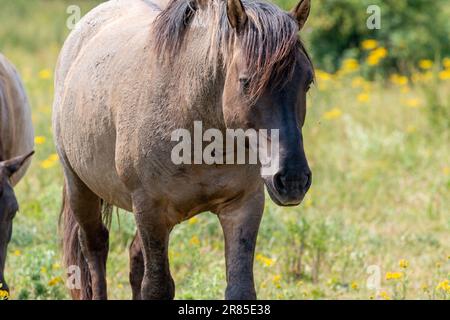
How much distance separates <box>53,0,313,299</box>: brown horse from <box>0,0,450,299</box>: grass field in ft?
1.72

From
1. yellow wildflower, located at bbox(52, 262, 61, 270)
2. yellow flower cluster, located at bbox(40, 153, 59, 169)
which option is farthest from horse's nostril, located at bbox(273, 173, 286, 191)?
yellow flower cluster, located at bbox(40, 153, 59, 169)

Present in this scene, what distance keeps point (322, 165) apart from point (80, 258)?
10.7 ft

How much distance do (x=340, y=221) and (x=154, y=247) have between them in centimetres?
297

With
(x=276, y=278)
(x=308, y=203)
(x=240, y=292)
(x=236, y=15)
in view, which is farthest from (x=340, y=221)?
(x=236, y=15)

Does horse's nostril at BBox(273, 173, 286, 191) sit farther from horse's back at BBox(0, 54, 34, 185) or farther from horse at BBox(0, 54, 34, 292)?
horse's back at BBox(0, 54, 34, 185)

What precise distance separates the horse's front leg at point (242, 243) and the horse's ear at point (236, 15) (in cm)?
83

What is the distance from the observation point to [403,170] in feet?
27.5

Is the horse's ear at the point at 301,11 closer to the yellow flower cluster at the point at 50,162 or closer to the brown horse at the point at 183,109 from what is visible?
the brown horse at the point at 183,109

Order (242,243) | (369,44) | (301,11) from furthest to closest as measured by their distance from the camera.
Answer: (369,44)
(242,243)
(301,11)

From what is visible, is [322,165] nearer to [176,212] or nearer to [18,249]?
[18,249]

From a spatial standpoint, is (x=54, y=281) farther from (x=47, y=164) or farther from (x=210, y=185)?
(x=47, y=164)

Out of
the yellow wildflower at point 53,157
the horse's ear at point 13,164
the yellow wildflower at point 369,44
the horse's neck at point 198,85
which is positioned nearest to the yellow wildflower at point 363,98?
the yellow wildflower at point 369,44

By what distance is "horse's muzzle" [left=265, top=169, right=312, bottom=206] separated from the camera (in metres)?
3.64

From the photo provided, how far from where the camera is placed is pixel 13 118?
6.61m
